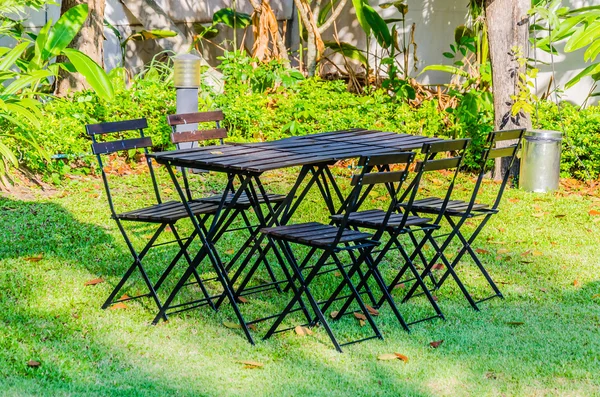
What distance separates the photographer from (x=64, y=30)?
9320 mm

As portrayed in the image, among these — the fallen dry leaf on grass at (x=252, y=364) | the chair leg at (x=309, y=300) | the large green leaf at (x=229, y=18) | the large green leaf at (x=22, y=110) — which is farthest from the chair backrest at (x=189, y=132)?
the large green leaf at (x=229, y=18)

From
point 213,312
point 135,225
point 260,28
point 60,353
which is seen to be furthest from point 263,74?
point 60,353

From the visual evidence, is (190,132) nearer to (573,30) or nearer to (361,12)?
(361,12)

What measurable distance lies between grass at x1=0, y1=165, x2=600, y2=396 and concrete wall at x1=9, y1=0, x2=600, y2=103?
5201 millimetres

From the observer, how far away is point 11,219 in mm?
7926

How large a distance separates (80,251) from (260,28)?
5.84m

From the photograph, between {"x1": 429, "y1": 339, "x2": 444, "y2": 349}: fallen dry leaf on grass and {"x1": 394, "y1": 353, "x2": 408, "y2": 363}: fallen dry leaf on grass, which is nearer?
{"x1": 394, "y1": 353, "x2": 408, "y2": 363}: fallen dry leaf on grass

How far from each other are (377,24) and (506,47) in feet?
7.42

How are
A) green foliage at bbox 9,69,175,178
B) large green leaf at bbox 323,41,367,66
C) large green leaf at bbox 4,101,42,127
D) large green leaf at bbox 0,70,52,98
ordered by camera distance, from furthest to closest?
1. large green leaf at bbox 323,41,367,66
2. green foliage at bbox 9,69,175,178
3. large green leaf at bbox 0,70,52,98
4. large green leaf at bbox 4,101,42,127

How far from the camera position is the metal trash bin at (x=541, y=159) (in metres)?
9.59

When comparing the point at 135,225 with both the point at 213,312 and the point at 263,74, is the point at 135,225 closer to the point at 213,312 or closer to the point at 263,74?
the point at 213,312

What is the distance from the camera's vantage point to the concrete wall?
12.1 m

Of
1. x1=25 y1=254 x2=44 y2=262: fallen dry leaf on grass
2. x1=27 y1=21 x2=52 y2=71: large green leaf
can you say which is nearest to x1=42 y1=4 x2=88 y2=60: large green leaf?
x1=27 y1=21 x2=52 y2=71: large green leaf

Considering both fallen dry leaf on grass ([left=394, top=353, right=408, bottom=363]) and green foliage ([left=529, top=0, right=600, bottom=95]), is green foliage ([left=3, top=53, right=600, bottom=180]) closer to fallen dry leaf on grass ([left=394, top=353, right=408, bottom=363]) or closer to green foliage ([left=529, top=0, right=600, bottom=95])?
green foliage ([left=529, top=0, right=600, bottom=95])
